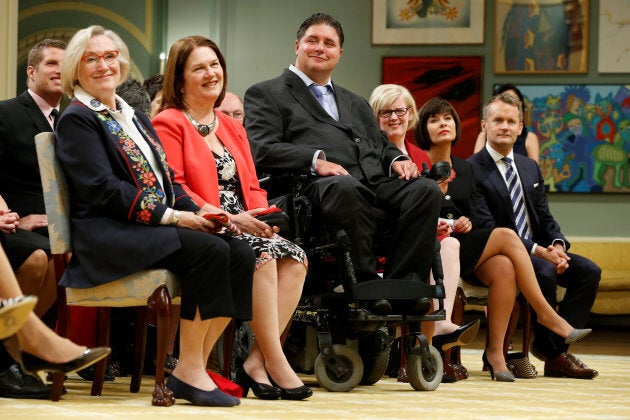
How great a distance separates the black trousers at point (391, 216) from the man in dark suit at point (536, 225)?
39.2 inches

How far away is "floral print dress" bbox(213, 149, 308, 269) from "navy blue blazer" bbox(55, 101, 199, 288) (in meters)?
0.36

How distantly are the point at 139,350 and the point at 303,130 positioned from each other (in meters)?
1.07

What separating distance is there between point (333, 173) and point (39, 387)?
125cm

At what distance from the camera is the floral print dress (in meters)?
3.34

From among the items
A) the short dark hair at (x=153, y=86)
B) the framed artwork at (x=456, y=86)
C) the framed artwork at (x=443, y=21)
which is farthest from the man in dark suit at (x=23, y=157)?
the framed artwork at (x=443, y=21)

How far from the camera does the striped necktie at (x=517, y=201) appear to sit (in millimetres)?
4871

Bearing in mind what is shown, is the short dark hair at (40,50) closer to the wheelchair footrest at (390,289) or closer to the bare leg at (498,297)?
the wheelchair footrest at (390,289)

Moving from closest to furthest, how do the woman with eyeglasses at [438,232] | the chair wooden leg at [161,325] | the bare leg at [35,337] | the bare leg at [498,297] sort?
the bare leg at [35,337]
the chair wooden leg at [161,325]
the woman with eyeglasses at [438,232]
the bare leg at [498,297]

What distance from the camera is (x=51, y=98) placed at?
13.1ft

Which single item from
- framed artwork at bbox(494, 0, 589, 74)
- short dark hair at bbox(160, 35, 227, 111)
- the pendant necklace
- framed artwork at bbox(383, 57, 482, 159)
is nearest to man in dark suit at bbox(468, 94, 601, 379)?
the pendant necklace

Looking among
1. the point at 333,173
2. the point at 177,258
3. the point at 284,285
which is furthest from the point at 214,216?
the point at 333,173

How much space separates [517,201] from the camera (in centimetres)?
489

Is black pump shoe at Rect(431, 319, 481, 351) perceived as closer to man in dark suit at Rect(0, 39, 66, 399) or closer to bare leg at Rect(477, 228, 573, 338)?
bare leg at Rect(477, 228, 573, 338)

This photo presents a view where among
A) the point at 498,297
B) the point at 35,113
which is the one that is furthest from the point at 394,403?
the point at 35,113
